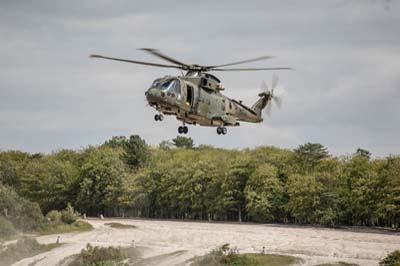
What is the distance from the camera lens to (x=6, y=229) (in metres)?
103

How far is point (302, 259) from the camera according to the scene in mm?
74812

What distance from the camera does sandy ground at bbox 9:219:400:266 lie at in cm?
7656

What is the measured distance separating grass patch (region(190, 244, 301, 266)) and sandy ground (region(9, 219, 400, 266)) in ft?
7.37

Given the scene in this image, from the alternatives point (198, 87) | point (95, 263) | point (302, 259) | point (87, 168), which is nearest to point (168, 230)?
point (95, 263)

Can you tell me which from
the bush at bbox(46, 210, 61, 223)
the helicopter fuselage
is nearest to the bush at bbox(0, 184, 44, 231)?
the bush at bbox(46, 210, 61, 223)

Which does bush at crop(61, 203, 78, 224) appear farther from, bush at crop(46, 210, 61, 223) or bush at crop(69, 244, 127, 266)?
bush at crop(69, 244, 127, 266)

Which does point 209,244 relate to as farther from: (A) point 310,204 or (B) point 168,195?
(B) point 168,195

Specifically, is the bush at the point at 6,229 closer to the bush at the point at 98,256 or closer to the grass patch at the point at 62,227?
the grass patch at the point at 62,227

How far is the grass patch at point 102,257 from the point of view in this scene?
78.4 m

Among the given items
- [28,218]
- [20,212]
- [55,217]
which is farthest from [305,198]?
[20,212]

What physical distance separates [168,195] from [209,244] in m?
41.7

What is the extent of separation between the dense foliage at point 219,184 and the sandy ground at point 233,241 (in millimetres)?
4614

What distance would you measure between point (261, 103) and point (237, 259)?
19.6m

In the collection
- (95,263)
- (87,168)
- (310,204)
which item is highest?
(87,168)
